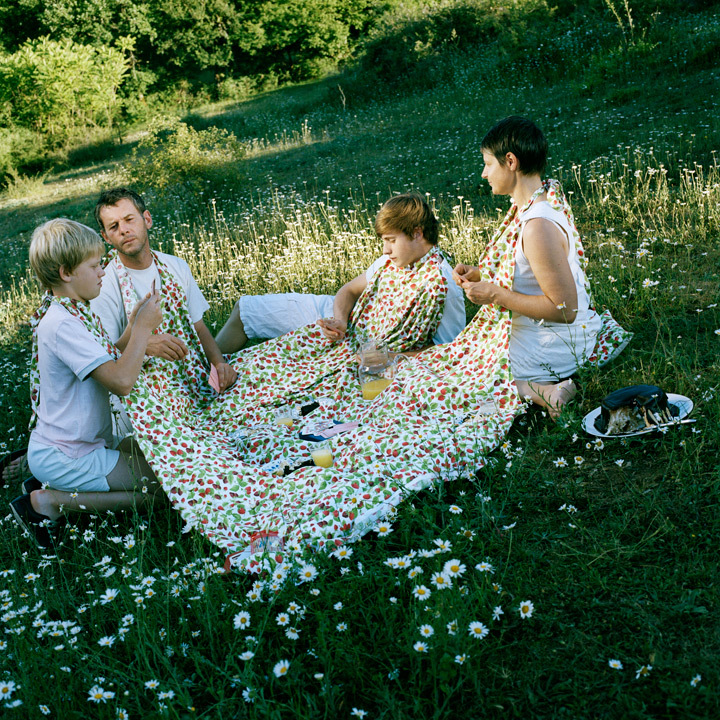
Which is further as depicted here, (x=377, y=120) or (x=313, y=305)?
(x=377, y=120)

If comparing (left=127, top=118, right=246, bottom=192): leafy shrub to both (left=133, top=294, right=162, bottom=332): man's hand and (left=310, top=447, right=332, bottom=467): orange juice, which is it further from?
(left=310, top=447, right=332, bottom=467): orange juice

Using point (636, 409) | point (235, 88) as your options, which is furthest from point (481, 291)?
point (235, 88)

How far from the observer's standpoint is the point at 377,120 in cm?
1464

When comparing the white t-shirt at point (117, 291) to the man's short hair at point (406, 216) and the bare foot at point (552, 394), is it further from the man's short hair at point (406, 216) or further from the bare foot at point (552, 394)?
the bare foot at point (552, 394)

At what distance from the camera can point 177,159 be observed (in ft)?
32.5

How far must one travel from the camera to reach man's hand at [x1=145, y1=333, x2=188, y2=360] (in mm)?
4125

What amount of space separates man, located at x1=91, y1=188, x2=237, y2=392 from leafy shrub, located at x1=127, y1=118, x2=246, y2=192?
594cm

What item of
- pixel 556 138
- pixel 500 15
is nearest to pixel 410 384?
pixel 556 138

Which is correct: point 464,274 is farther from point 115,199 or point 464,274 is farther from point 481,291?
point 115,199

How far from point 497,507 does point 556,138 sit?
24.6 ft

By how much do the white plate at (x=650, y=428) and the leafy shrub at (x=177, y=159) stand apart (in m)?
7.92

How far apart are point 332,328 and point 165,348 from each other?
1224 mm

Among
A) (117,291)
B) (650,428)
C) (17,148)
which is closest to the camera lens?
(650,428)

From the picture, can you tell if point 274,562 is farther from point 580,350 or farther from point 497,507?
point 580,350
